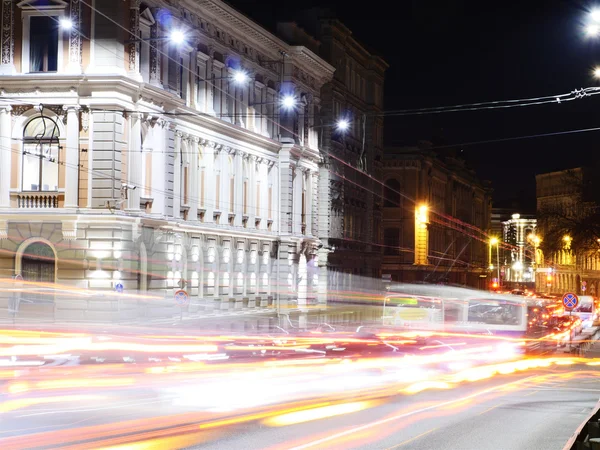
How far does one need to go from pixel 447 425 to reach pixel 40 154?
23703 millimetres

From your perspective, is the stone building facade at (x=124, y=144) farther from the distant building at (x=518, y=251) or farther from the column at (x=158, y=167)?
the distant building at (x=518, y=251)

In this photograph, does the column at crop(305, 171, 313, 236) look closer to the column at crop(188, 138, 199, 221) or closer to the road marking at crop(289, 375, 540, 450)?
the column at crop(188, 138, 199, 221)

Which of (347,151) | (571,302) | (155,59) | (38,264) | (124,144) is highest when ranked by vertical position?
(347,151)

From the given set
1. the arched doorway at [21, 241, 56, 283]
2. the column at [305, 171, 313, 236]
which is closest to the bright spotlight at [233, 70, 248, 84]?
the arched doorway at [21, 241, 56, 283]

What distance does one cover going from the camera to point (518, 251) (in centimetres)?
18388

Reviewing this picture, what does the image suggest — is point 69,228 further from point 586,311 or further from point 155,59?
point 586,311

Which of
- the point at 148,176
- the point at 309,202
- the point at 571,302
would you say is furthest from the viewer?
the point at 309,202

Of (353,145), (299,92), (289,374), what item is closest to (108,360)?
(289,374)

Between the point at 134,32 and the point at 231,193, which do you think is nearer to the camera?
the point at 134,32

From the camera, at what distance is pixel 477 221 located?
13150 cm

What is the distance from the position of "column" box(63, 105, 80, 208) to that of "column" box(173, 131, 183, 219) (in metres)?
6.05

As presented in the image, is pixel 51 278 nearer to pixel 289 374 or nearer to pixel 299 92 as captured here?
pixel 289 374

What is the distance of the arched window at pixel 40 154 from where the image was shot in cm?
3772

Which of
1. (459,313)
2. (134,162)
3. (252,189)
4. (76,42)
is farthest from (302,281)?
(76,42)
